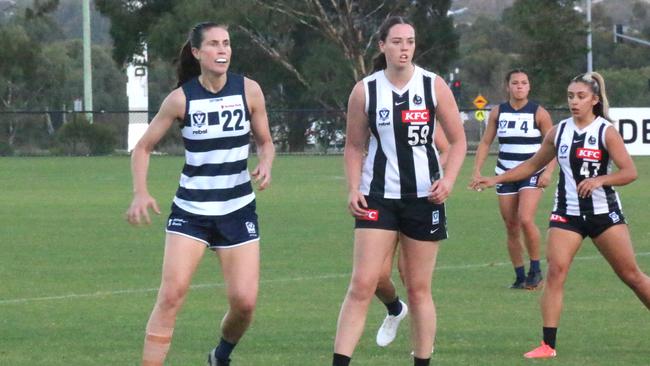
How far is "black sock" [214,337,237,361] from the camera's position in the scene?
8.87 meters

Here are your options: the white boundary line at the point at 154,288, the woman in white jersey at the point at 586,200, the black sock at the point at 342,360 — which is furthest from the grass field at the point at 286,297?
the black sock at the point at 342,360

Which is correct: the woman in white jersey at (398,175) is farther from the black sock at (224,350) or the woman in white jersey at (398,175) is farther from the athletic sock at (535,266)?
the athletic sock at (535,266)

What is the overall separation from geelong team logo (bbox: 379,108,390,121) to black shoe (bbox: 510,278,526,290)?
5.75 meters

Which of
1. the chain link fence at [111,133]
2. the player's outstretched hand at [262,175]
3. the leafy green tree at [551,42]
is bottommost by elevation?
the chain link fence at [111,133]

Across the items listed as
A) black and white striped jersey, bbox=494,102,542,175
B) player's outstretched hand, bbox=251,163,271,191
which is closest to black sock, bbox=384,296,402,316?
player's outstretched hand, bbox=251,163,271,191

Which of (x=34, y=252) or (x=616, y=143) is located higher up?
(x=616, y=143)

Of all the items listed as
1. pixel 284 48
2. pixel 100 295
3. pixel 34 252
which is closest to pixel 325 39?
pixel 284 48

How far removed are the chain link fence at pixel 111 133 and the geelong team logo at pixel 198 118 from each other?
45.4m

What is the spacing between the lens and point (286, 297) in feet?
42.7

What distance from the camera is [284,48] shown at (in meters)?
67.2

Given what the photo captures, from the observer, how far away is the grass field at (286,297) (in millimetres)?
9953

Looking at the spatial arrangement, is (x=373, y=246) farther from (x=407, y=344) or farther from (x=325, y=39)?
(x=325, y=39)

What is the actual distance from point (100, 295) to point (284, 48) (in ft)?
179

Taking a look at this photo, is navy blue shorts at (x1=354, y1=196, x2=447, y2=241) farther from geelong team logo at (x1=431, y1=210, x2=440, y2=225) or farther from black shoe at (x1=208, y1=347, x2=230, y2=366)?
black shoe at (x1=208, y1=347, x2=230, y2=366)
